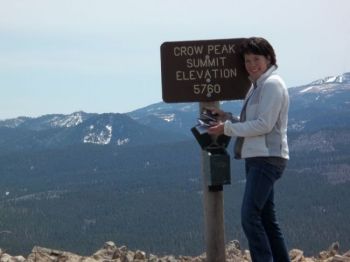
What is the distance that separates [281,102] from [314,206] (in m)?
170

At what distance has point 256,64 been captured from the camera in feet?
22.8

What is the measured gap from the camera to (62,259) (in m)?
9.60

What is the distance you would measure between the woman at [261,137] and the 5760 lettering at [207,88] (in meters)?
0.88

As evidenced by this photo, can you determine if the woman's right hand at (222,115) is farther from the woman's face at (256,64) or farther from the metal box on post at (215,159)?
the woman's face at (256,64)

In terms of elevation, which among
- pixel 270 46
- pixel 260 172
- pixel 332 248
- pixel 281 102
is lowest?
pixel 332 248

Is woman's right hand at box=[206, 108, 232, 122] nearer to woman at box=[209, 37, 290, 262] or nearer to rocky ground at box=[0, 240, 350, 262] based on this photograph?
woman at box=[209, 37, 290, 262]

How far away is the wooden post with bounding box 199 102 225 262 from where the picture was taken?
789 centimetres

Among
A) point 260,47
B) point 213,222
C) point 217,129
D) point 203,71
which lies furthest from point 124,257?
point 260,47

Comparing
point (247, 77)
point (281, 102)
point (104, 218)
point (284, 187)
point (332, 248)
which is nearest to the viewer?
point (281, 102)

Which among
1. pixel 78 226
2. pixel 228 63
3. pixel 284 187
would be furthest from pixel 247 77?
pixel 284 187

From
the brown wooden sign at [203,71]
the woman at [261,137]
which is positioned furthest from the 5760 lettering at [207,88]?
the woman at [261,137]

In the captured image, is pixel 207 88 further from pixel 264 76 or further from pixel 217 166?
pixel 264 76

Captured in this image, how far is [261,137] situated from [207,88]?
Answer: 1.38 metres

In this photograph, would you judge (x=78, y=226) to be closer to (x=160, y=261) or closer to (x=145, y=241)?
(x=145, y=241)
